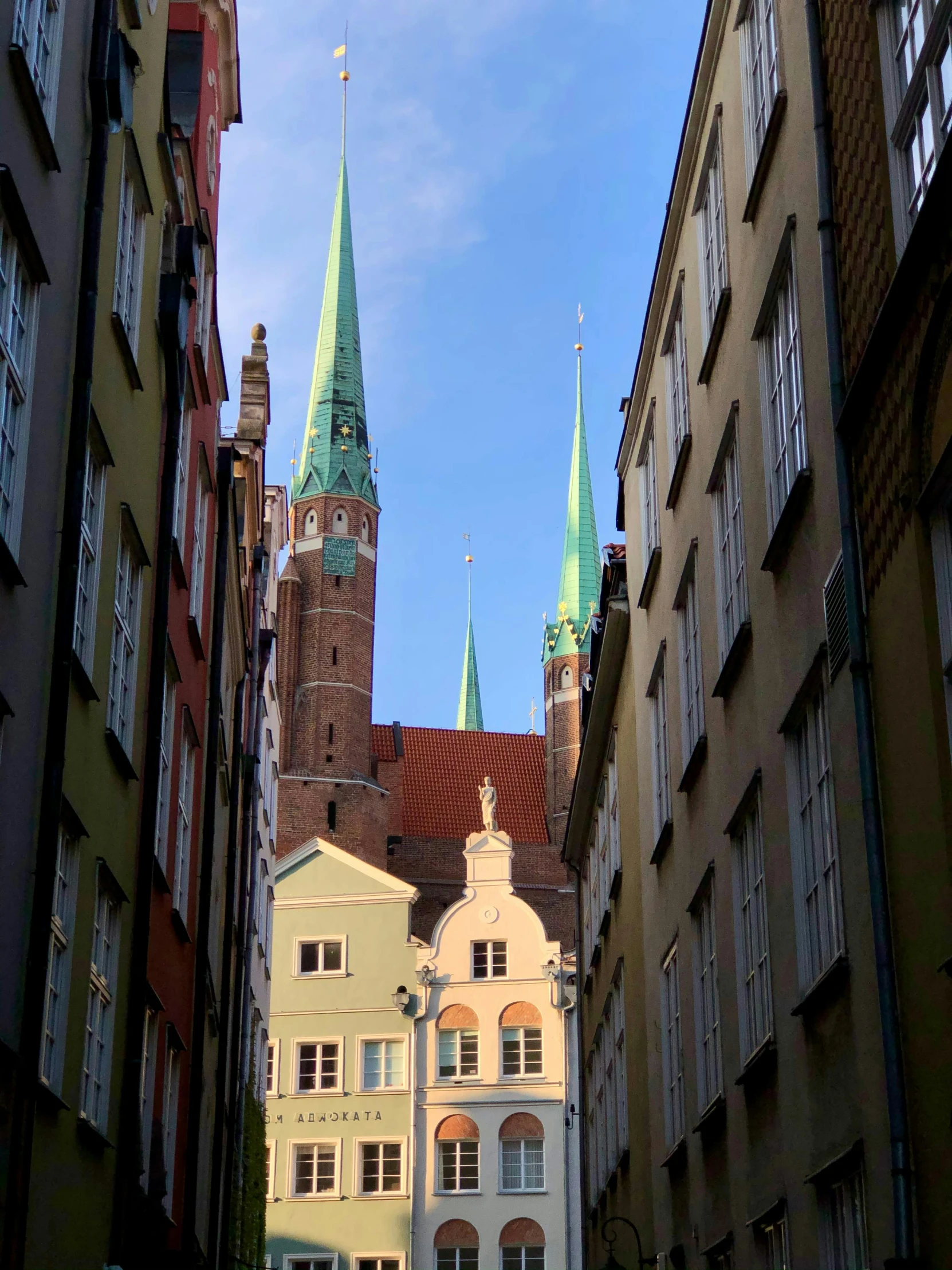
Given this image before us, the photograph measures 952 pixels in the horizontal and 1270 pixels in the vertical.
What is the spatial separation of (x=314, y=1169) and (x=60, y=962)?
118 ft

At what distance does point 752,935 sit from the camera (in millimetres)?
12492

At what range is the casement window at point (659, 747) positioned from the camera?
1761cm

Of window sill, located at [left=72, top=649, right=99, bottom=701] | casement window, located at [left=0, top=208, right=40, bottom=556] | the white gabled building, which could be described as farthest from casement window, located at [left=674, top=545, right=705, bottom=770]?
the white gabled building

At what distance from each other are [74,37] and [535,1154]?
3852 cm

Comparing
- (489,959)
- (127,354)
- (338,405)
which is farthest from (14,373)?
(338,405)

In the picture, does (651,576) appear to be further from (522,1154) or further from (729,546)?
(522,1154)

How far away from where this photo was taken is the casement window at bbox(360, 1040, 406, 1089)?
46.4 metres

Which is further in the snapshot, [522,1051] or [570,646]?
[570,646]

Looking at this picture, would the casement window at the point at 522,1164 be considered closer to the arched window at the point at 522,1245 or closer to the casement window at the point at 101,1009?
the arched window at the point at 522,1245

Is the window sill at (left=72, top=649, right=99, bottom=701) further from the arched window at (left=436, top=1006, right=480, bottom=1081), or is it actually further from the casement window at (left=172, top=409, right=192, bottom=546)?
the arched window at (left=436, top=1006, right=480, bottom=1081)

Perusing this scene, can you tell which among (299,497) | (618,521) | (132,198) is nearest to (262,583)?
(618,521)

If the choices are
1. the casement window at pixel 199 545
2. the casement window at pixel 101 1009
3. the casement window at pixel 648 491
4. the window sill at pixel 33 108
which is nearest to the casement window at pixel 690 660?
the casement window at pixel 648 491

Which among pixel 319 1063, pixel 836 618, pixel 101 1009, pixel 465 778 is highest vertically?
pixel 465 778

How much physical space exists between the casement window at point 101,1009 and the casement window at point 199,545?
5233 millimetres
